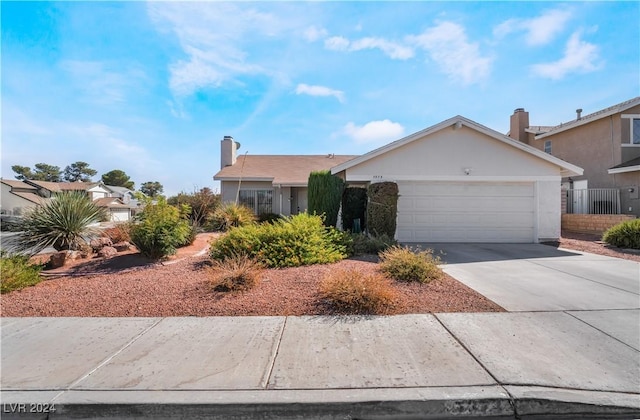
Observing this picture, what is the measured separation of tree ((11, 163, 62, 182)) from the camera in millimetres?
59375

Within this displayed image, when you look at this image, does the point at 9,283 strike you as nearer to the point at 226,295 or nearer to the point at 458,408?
the point at 226,295

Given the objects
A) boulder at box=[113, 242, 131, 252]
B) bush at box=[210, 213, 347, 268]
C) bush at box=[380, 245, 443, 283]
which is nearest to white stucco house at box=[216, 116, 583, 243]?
bush at box=[210, 213, 347, 268]

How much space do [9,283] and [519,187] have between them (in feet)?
48.5

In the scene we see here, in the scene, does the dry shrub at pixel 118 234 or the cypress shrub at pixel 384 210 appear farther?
the cypress shrub at pixel 384 210

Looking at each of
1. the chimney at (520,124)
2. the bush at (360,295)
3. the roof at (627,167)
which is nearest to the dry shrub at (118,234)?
the bush at (360,295)

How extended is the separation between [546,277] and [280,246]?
5.95m

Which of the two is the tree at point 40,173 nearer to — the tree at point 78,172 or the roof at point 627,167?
the tree at point 78,172

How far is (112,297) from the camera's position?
18.8ft

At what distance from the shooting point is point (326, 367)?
11.4 feet

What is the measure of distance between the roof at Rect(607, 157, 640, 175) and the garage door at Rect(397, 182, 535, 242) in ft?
25.5

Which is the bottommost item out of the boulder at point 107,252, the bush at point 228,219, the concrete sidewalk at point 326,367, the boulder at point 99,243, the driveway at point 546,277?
the concrete sidewalk at point 326,367

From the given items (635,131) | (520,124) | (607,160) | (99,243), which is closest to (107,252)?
(99,243)

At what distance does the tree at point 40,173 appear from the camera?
59375 millimetres

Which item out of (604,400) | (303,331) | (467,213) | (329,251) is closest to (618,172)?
(467,213)
